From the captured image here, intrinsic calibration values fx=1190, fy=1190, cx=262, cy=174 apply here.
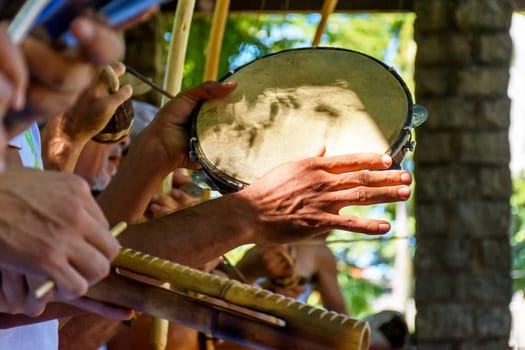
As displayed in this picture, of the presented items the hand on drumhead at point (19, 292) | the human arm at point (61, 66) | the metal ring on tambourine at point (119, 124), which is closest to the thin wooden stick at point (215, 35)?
the metal ring on tambourine at point (119, 124)

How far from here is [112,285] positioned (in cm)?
159

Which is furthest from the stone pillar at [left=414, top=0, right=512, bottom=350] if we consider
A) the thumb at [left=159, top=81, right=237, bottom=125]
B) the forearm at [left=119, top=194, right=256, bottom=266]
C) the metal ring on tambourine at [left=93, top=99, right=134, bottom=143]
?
the forearm at [left=119, top=194, right=256, bottom=266]

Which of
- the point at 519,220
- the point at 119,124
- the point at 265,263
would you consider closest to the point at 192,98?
the point at 119,124

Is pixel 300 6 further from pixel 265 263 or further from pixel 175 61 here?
pixel 175 61

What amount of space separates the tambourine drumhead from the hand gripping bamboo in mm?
733

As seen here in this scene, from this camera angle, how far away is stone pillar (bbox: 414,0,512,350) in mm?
5531

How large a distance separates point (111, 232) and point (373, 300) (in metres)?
14.8

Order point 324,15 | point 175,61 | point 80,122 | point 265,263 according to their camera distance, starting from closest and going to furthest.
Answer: point 80,122
point 175,61
point 324,15
point 265,263

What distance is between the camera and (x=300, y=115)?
2434mm

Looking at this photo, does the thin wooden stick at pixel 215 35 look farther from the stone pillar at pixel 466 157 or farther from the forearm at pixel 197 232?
the stone pillar at pixel 466 157

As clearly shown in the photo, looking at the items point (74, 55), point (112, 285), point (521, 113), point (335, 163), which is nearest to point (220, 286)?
point (112, 285)

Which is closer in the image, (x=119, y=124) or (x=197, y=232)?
(x=197, y=232)

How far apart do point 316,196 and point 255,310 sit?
0.71 m

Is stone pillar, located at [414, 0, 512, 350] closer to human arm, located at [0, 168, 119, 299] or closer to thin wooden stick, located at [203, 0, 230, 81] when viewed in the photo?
thin wooden stick, located at [203, 0, 230, 81]
